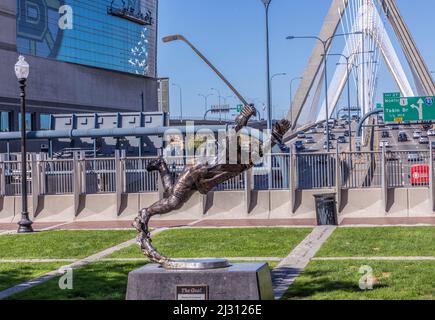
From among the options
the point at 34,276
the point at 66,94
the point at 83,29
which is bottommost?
the point at 34,276

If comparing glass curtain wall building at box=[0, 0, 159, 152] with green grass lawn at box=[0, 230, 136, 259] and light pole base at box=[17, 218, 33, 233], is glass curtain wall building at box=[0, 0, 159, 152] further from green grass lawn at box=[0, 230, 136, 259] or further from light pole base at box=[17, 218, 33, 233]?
green grass lawn at box=[0, 230, 136, 259]

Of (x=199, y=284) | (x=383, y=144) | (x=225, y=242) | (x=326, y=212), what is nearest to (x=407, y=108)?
(x=383, y=144)

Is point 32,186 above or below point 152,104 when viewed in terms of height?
below

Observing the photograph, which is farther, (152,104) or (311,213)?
(152,104)

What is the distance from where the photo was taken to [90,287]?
A: 43.8 ft

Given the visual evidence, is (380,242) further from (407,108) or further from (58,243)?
(407,108)

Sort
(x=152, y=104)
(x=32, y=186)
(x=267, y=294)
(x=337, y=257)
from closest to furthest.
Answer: (x=267, y=294) → (x=337, y=257) → (x=32, y=186) → (x=152, y=104)

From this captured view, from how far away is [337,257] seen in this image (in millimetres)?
16344

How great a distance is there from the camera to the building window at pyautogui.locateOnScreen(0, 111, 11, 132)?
72.6 metres

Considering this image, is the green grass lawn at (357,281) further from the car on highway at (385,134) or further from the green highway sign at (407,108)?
the car on highway at (385,134)

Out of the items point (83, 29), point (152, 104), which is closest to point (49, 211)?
point (83, 29)

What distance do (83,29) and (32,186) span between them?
232ft

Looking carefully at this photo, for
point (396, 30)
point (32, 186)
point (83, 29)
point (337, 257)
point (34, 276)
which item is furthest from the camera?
point (83, 29)
